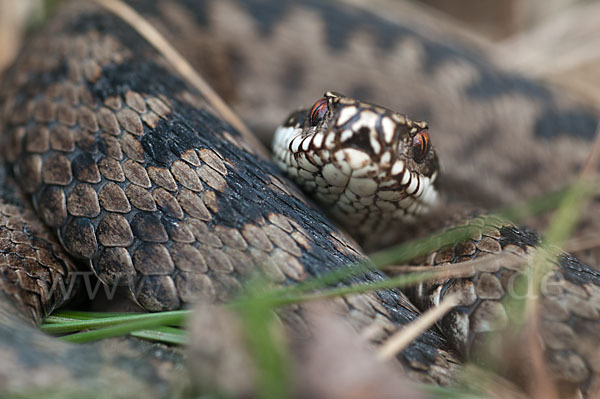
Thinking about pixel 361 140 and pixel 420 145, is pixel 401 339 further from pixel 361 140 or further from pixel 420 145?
pixel 420 145

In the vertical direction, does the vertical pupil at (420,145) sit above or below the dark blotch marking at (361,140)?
above

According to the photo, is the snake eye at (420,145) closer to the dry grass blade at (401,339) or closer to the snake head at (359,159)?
the snake head at (359,159)

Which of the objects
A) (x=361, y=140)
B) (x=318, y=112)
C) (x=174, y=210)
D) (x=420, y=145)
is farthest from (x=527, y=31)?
(x=174, y=210)

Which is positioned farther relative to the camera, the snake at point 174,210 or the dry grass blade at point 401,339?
the snake at point 174,210

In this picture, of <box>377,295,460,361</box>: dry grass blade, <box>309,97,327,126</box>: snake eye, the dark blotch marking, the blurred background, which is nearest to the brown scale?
<box>377,295,460,361</box>: dry grass blade

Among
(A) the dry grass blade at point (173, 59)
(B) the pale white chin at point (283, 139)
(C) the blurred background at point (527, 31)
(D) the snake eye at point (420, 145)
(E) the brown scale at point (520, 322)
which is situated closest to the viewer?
(E) the brown scale at point (520, 322)

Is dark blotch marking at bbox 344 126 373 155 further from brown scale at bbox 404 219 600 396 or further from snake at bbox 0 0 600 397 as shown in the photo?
brown scale at bbox 404 219 600 396

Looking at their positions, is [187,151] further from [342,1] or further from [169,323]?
[342,1]

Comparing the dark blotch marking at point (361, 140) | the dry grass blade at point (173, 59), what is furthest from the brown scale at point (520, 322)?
the dry grass blade at point (173, 59)
